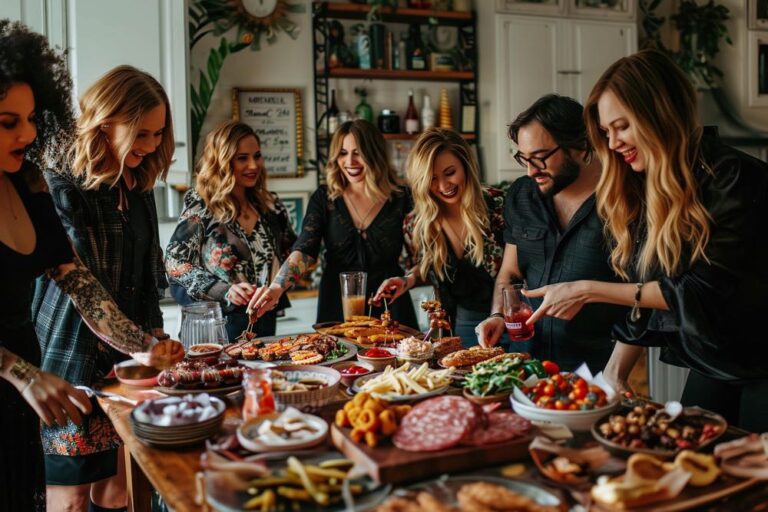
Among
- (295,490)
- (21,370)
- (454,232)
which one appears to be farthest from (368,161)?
(295,490)

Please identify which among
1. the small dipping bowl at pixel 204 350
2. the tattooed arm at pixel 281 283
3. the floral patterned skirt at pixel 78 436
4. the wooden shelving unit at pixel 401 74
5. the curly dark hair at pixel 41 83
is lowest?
the floral patterned skirt at pixel 78 436

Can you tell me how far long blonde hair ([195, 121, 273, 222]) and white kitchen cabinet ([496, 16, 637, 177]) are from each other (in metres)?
2.37

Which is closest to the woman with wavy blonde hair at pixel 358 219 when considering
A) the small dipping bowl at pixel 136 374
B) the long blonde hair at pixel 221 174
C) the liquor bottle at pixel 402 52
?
the long blonde hair at pixel 221 174

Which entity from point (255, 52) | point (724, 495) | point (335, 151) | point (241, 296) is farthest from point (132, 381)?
point (255, 52)

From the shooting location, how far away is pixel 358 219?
10.7ft

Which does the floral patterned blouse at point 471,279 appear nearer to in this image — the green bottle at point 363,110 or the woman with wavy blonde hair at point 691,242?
the woman with wavy blonde hair at point 691,242

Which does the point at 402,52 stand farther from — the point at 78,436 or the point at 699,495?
the point at 699,495

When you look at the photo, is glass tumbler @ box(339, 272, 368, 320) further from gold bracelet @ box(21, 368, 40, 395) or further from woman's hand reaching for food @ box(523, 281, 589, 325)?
gold bracelet @ box(21, 368, 40, 395)

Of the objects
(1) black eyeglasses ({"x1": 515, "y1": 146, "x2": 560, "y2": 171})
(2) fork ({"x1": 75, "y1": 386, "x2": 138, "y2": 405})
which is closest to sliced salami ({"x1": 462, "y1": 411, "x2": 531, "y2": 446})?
(2) fork ({"x1": 75, "y1": 386, "x2": 138, "y2": 405})

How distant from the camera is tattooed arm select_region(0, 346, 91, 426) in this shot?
1.56m

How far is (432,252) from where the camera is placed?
2.79 meters

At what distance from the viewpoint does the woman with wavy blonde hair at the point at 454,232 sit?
2.75 metres

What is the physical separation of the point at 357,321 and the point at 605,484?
150 centimetres

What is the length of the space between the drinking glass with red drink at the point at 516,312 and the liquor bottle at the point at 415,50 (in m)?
3.26
